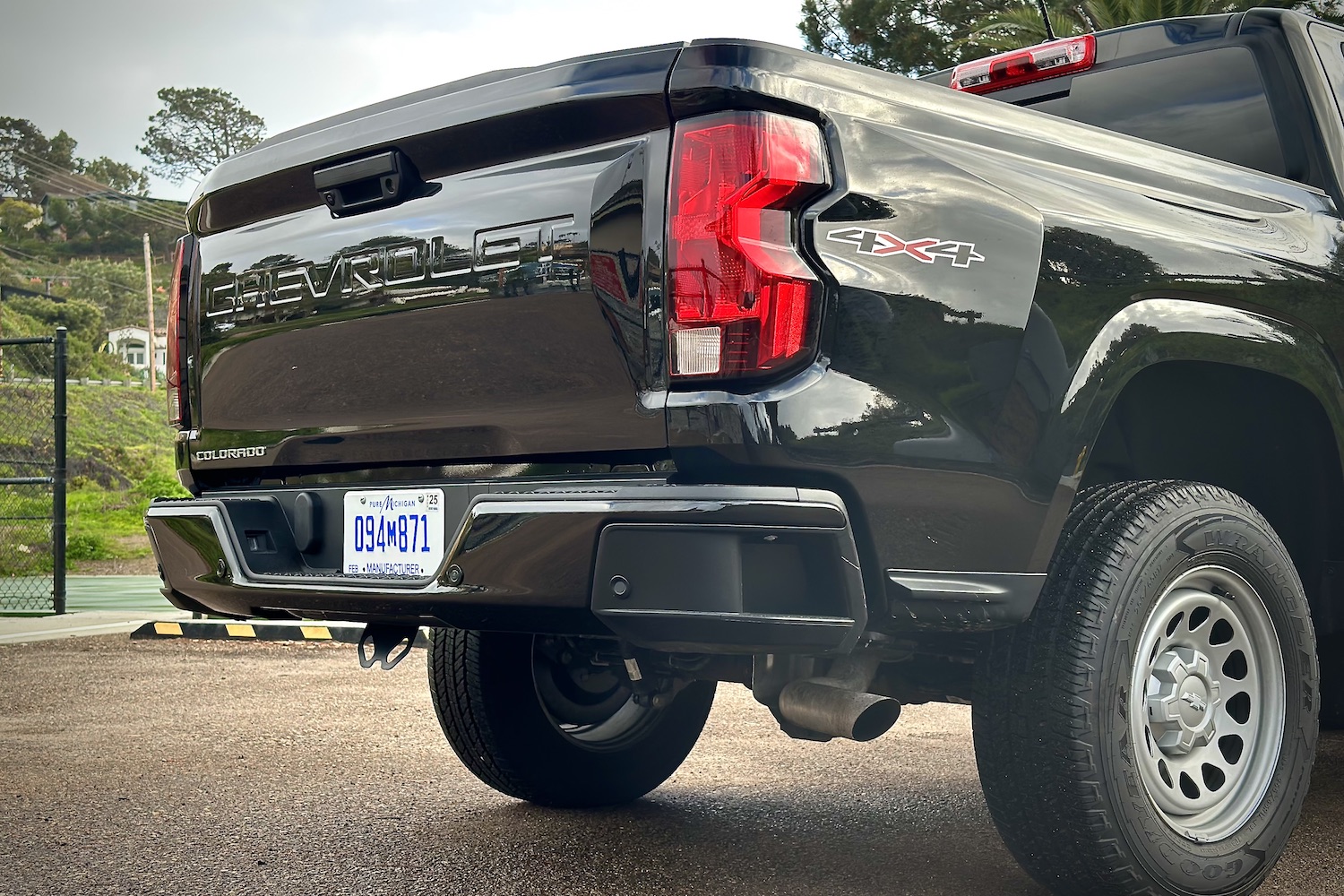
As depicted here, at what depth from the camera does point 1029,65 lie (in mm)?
4340

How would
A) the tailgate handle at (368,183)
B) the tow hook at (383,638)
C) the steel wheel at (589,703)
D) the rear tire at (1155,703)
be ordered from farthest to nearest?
the steel wheel at (589,703), the tow hook at (383,638), the tailgate handle at (368,183), the rear tire at (1155,703)

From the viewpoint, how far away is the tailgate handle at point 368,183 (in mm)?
2922

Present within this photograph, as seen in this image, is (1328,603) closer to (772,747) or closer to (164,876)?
(772,747)

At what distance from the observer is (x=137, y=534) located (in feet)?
72.0

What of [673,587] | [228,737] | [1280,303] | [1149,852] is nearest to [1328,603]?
[1280,303]

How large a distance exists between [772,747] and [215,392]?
2.55m

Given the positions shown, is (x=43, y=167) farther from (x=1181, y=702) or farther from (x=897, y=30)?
(x=1181, y=702)

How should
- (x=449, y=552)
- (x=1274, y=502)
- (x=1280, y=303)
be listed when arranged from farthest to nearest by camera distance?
1. (x=1274, y=502)
2. (x=1280, y=303)
3. (x=449, y=552)

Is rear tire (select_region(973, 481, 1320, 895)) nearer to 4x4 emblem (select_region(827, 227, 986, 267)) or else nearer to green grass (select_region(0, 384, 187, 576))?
4x4 emblem (select_region(827, 227, 986, 267))

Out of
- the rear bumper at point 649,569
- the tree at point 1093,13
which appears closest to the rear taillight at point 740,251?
the rear bumper at point 649,569

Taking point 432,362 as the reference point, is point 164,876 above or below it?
below

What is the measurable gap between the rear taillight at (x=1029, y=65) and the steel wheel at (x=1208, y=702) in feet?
5.85

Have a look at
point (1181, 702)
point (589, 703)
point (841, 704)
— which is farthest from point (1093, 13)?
point (841, 704)

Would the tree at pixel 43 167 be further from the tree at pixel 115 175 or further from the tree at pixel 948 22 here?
the tree at pixel 948 22
